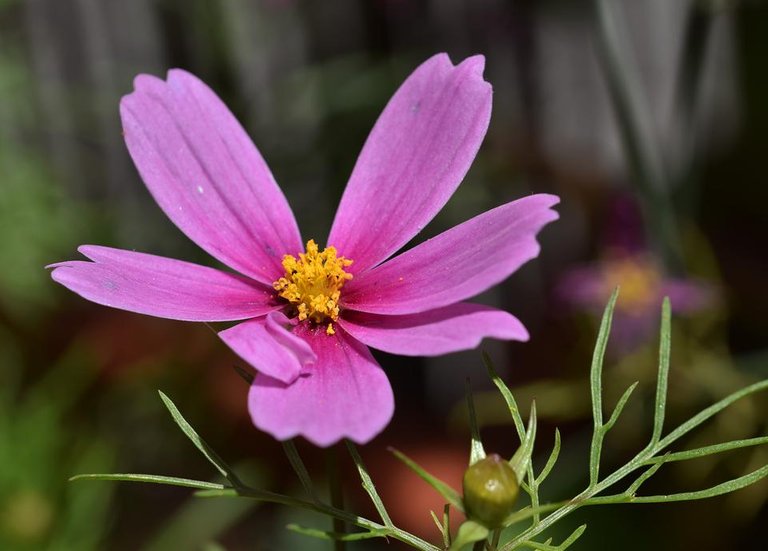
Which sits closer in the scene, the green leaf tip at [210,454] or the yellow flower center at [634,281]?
the green leaf tip at [210,454]

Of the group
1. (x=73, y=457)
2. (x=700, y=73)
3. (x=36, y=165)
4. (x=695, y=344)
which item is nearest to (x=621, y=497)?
(x=700, y=73)

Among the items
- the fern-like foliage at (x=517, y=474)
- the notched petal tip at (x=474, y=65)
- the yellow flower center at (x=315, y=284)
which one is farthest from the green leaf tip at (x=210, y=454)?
the notched petal tip at (x=474, y=65)

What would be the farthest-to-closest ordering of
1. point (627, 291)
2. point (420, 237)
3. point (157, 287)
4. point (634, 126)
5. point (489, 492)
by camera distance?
point (420, 237)
point (627, 291)
point (634, 126)
point (157, 287)
point (489, 492)

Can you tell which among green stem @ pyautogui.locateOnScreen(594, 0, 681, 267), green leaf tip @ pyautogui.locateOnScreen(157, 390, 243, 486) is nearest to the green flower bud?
green leaf tip @ pyautogui.locateOnScreen(157, 390, 243, 486)

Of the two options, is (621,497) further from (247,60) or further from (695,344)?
(247,60)

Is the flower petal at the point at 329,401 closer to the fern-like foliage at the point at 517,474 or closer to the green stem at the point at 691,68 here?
the fern-like foliage at the point at 517,474

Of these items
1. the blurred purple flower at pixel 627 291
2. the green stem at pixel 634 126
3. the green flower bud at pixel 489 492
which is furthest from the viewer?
the blurred purple flower at pixel 627 291


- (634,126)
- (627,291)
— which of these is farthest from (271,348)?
(627,291)

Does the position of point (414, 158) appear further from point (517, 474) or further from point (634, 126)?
point (634, 126)
